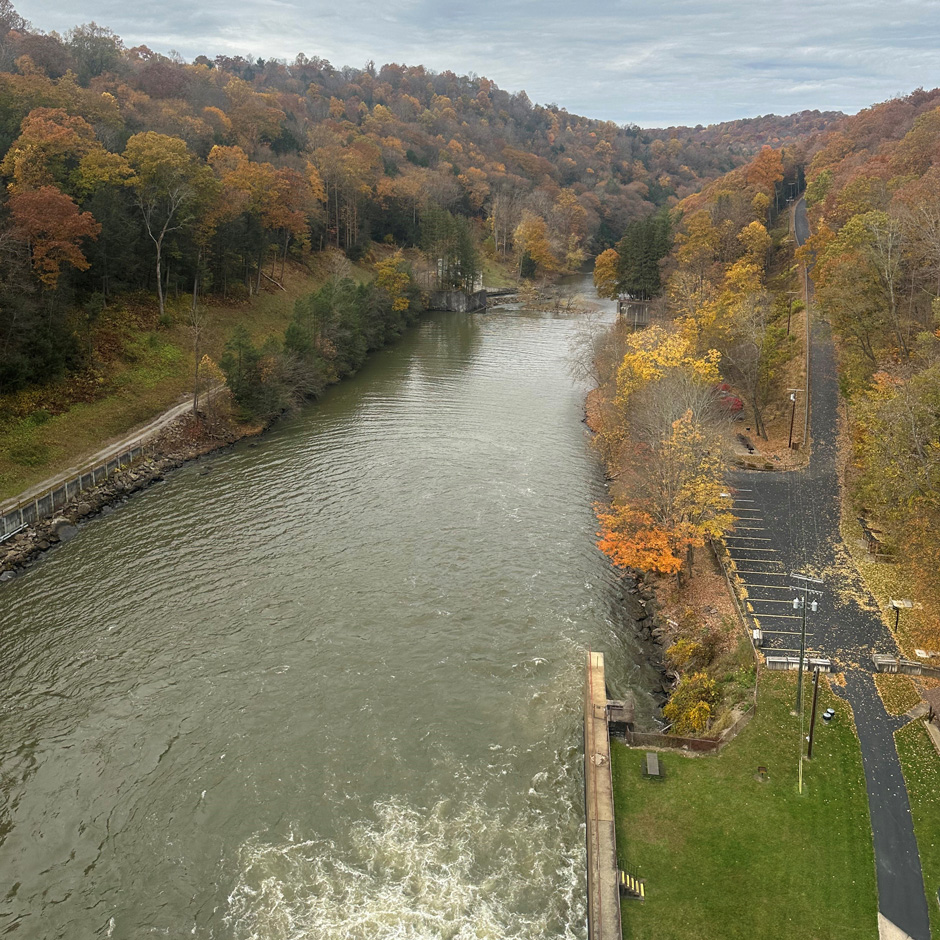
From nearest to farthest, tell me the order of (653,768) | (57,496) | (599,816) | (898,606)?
(599,816)
(653,768)
(898,606)
(57,496)

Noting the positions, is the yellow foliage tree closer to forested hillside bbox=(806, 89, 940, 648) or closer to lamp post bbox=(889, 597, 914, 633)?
forested hillside bbox=(806, 89, 940, 648)

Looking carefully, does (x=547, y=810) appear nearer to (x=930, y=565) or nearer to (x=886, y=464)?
(x=930, y=565)

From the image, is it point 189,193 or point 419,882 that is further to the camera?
point 189,193

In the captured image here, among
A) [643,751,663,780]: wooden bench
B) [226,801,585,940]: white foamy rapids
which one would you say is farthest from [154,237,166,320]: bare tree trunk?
[643,751,663,780]: wooden bench

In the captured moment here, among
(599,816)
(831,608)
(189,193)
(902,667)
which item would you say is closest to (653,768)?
(599,816)

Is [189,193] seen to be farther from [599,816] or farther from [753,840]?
[753,840]
